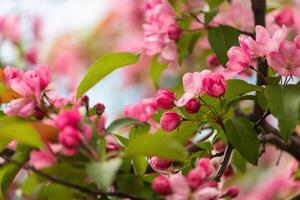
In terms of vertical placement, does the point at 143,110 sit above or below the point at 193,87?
below

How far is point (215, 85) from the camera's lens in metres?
1.00

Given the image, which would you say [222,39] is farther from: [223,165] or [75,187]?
[75,187]

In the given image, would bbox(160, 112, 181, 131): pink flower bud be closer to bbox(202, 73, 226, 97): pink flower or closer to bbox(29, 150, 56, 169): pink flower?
bbox(202, 73, 226, 97): pink flower

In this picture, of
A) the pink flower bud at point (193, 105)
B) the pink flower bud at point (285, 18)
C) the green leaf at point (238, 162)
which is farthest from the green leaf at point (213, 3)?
the pink flower bud at point (193, 105)

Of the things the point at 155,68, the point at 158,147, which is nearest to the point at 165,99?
the point at 158,147

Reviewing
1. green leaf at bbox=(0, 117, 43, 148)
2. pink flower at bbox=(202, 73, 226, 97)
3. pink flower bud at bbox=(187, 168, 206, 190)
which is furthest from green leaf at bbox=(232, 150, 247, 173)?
green leaf at bbox=(0, 117, 43, 148)

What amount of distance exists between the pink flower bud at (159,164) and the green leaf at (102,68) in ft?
0.59

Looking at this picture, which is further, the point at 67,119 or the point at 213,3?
the point at 213,3

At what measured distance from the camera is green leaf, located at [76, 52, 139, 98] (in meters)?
1.12

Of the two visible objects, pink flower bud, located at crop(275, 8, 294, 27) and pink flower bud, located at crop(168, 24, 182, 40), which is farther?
pink flower bud, located at crop(275, 8, 294, 27)

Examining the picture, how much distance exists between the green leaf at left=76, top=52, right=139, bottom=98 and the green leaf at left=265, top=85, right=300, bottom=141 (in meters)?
0.31

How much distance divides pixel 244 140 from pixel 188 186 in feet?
0.70

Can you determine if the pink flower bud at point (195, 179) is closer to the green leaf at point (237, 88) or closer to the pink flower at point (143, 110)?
the green leaf at point (237, 88)

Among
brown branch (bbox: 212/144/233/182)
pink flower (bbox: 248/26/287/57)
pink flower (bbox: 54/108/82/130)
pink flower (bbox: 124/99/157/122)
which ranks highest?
pink flower (bbox: 54/108/82/130)
